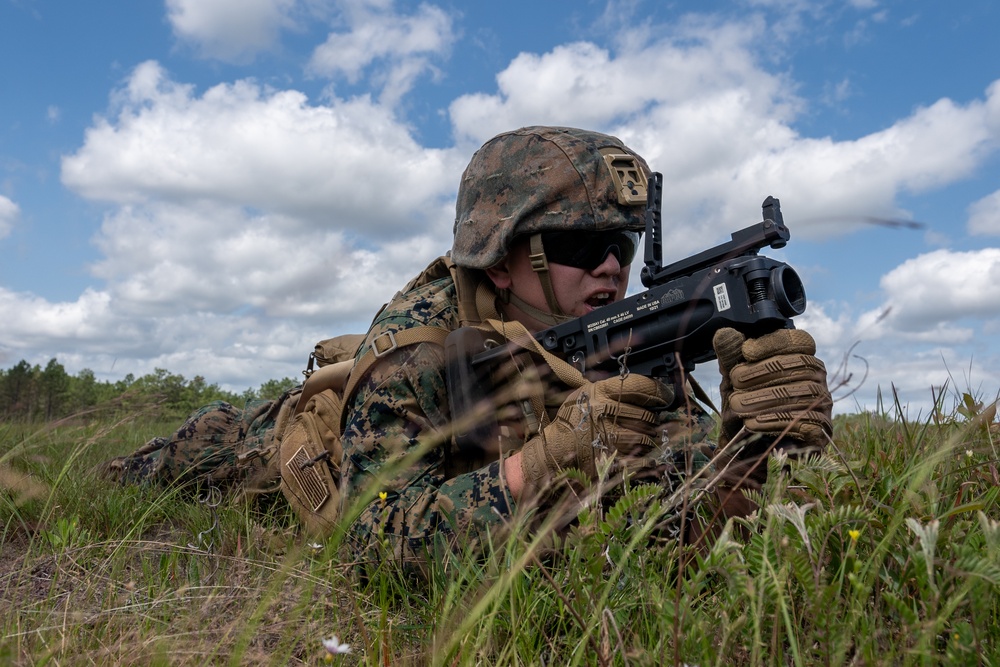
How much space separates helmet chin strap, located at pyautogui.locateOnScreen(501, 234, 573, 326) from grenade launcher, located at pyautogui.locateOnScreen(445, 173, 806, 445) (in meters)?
0.35

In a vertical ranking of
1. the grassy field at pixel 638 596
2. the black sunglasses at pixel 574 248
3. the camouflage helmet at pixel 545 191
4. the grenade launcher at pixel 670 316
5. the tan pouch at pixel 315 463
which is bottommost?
the grassy field at pixel 638 596

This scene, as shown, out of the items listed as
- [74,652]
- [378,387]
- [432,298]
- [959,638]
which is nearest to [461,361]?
[378,387]

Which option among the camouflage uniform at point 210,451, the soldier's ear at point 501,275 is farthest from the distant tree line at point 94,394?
the soldier's ear at point 501,275

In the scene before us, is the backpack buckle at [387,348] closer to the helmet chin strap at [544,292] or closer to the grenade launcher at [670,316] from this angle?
the grenade launcher at [670,316]

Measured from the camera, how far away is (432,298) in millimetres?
3658

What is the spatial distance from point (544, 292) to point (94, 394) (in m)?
21.4

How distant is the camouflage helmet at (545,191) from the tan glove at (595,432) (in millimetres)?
1007

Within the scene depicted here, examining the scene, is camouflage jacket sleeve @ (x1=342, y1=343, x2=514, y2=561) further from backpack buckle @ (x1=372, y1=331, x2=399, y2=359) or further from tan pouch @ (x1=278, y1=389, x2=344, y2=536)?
tan pouch @ (x1=278, y1=389, x2=344, y2=536)

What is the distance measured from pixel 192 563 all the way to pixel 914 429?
2.78 m

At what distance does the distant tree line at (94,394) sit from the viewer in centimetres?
439

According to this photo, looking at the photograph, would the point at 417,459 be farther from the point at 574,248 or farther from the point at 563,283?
the point at 574,248

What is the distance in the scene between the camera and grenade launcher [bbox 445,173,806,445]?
2449 mm

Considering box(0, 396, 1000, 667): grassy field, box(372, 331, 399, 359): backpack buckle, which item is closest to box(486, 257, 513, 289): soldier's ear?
box(372, 331, 399, 359): backpack buckle

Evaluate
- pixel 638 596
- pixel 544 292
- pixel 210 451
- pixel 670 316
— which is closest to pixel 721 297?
pixel 670 316
